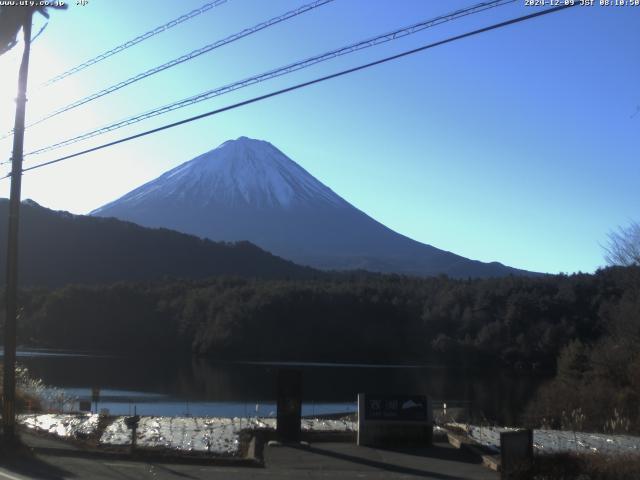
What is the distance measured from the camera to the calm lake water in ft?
106

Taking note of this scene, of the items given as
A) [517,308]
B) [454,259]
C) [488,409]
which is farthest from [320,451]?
[454,259]

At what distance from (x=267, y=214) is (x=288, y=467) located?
147 meters

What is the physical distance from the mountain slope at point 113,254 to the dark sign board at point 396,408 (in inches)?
2863

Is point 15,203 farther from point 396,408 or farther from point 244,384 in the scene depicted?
point 244,384

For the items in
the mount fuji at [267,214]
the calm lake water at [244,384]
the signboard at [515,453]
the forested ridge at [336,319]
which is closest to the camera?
the signboard at [515,453]

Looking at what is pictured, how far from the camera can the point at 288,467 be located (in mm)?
13367

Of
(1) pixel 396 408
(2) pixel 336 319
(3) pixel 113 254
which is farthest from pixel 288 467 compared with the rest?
(3) pixel 113 254

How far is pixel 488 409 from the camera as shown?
3738 cm

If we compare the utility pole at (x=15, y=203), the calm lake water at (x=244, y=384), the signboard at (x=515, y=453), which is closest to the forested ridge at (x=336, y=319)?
the calm lake water at (x=244, y=384)

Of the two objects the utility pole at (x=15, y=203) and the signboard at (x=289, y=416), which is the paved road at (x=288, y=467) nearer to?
the signboard at (x=289, y=416)

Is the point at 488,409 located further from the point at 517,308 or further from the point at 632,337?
the point at 517,308

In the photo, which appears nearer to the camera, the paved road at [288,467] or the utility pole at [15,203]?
the paved road at [288,467]

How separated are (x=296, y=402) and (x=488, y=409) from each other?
2353 centimetres

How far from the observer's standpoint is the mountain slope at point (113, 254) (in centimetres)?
9331
